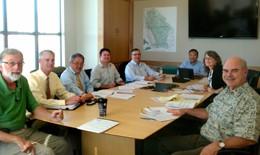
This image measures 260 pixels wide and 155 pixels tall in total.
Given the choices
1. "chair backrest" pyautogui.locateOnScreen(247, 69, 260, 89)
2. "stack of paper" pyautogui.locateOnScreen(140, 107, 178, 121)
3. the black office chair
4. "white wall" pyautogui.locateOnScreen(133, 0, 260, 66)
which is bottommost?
the black office chair

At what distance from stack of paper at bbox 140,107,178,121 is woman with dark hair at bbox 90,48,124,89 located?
1963 mm

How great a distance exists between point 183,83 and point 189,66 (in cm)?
145

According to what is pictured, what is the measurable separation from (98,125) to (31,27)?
346cm

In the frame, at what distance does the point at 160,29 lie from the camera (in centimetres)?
664

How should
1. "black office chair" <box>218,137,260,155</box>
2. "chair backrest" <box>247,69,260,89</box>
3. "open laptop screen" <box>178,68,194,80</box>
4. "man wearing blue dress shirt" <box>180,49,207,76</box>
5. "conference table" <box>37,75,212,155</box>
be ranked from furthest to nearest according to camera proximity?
"man wearing blue dress shirt" <box>180,49,207,76</box>, "open laptop screen" <box>178,68,194,80</box>, "chair backrest" <box>247,69,260,89</box>, "conference table" <box>37,75,212,155</box>, "black office chair" <box>218,137,260,155</box>

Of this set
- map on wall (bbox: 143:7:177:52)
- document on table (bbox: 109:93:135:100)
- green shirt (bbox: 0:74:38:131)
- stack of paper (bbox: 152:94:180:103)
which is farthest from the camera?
map on wall (bbox: 143:7:177:52)

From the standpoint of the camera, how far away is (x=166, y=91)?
366 cm

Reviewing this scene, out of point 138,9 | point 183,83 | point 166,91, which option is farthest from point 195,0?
point 166,91

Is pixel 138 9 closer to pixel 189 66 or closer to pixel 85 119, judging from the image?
pixel 189 66

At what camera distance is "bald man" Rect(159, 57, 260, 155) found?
204 centimetres

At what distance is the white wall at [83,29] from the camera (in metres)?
5.87

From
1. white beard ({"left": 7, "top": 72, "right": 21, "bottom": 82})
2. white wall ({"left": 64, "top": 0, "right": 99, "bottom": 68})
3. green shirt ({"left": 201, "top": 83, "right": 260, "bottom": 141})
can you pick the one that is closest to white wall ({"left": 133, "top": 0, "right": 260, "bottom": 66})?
white wall ({"left": 64, "top": 0, "right": 99, "bottom": 68})

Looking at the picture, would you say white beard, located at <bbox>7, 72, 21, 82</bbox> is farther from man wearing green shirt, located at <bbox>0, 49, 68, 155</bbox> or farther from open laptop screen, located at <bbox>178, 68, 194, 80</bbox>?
open laptop screen, located at <bbox>178, 68, 194, 80</bbox>

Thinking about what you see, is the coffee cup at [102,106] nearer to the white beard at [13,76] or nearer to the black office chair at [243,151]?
the white beard at [13,76]
